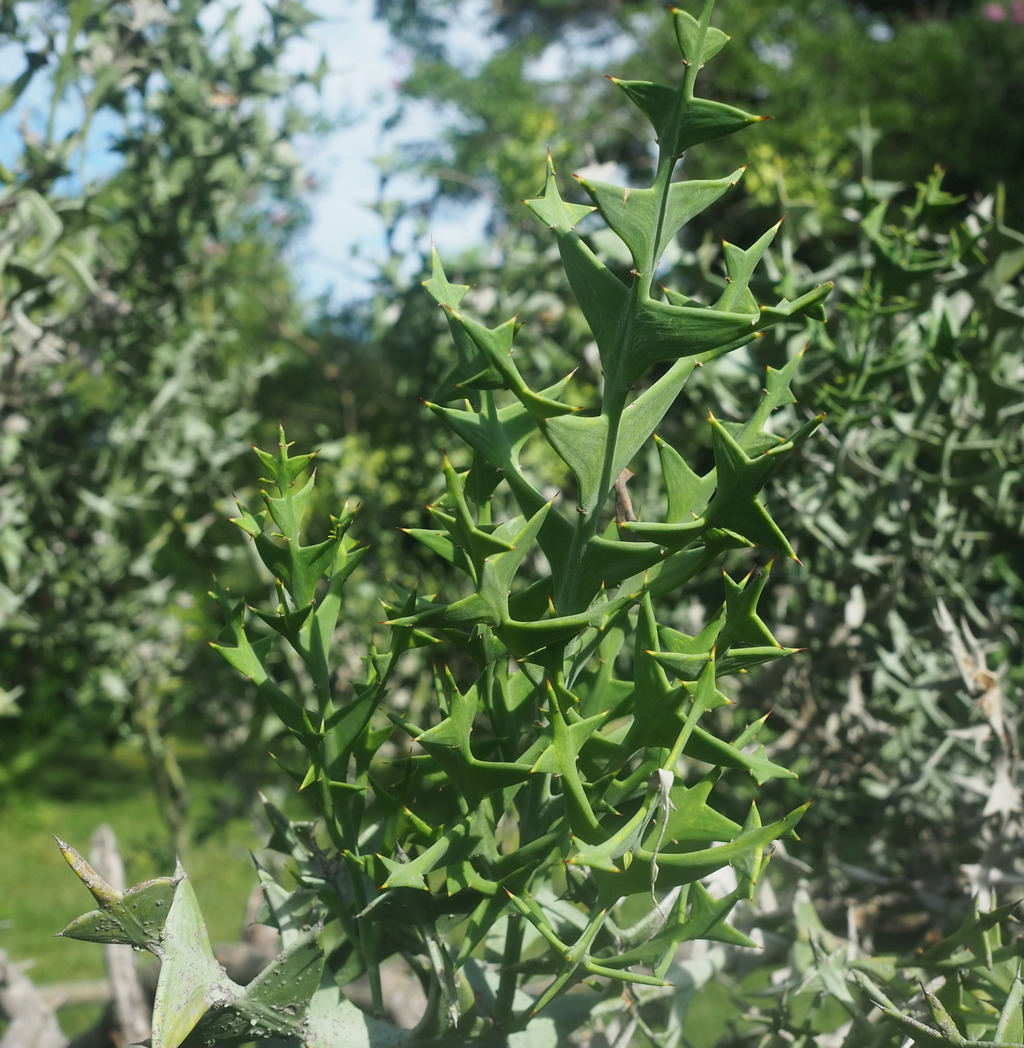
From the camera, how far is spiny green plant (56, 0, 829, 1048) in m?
0.67

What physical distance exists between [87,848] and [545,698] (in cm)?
581

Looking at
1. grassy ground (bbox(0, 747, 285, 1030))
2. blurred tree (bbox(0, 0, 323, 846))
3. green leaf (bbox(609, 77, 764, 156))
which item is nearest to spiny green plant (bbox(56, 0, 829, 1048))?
green leaf (bbox(609, 77, 764, 156))

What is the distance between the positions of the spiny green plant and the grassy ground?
165 centimetres

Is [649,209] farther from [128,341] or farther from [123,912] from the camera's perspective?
[128,341]

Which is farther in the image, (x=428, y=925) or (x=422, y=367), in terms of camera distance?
(x=422, y=367)

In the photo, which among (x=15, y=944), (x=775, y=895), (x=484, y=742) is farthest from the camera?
(x=15, y=944)

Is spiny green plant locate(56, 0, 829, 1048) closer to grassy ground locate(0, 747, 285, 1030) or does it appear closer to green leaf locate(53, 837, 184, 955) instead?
green leaf locate(53, 837, 184, 955)

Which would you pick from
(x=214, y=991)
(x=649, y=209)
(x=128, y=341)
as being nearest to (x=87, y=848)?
(x=128, y=341)

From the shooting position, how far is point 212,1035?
2.33 ft

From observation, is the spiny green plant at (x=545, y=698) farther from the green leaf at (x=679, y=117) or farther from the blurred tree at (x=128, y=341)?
the blurred tree at (x=128, y=341)

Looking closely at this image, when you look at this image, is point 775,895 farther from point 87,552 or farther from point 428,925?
point 87,552

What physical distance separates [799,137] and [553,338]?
265 inches

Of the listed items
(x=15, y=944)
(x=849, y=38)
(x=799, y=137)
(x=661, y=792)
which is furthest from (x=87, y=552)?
(x=849, y=38)

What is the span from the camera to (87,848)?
5.79 m
